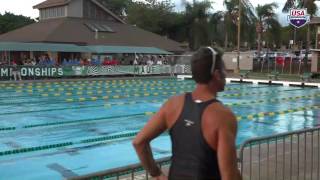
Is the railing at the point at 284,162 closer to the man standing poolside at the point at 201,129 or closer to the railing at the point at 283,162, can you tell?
the railing at the point at 283,162

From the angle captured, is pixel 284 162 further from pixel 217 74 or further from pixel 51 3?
pixel 51 3

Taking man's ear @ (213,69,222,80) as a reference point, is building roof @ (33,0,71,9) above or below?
above

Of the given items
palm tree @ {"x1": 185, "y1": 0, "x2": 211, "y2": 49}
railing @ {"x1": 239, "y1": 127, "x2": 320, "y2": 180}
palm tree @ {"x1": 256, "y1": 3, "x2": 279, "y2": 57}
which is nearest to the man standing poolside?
railing @ {"x1": 239, "y1": 127, "x2": 320, "y2": 180}

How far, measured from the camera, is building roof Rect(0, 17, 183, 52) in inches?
1581

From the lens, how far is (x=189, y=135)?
264 centimetres

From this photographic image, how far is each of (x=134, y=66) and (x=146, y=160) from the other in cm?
3108

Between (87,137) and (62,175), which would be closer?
(62,175)

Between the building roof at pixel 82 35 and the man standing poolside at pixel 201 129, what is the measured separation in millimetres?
36679

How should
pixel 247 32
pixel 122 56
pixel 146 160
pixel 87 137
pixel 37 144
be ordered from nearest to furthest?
pixel 146 160
pixel 37 144
pixel 87 137
pixel 122 56
pixel 247 32

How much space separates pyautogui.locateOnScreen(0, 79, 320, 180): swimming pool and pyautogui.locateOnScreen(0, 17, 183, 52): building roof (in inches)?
600

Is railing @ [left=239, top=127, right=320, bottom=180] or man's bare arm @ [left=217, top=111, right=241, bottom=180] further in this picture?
railing @ [left=239, top=127, right=320, bottom=180]

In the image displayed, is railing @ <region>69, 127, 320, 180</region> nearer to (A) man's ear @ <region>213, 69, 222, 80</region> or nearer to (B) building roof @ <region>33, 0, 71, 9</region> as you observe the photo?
(A) man's ear @ <region>213, 69, 222, 80</region>

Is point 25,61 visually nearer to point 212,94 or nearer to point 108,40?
point 108,40

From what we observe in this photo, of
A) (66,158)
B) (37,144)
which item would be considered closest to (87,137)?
(37,144)
